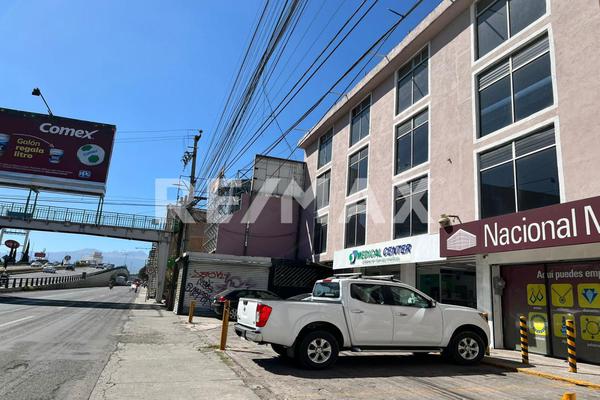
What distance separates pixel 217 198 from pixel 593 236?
81.3 feet

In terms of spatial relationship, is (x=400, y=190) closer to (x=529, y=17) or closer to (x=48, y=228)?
(x=529, y=17)

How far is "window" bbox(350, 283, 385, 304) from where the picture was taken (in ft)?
29.4

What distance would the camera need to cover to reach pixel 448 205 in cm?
1491

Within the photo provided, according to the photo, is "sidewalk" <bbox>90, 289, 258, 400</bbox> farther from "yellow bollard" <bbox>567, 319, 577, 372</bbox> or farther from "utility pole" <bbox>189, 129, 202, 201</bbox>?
"utility pole" <bbox>189, 129, 202, 201</bbox>

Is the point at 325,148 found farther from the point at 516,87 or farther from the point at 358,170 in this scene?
the point at 516,87

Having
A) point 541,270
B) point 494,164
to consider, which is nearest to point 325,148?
point 494,164

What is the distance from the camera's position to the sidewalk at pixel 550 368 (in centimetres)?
822

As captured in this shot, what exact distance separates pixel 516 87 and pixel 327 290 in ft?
28.1

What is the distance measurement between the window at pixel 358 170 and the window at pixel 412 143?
276 centimetres

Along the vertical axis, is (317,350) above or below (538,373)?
above

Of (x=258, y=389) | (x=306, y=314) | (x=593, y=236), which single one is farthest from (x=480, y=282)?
(x=258, y=389)

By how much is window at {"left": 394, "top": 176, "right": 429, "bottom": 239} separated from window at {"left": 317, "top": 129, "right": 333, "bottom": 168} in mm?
8701

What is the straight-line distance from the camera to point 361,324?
28.6ft

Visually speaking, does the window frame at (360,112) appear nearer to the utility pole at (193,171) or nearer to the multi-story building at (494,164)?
the multi-story building at (494,164)
